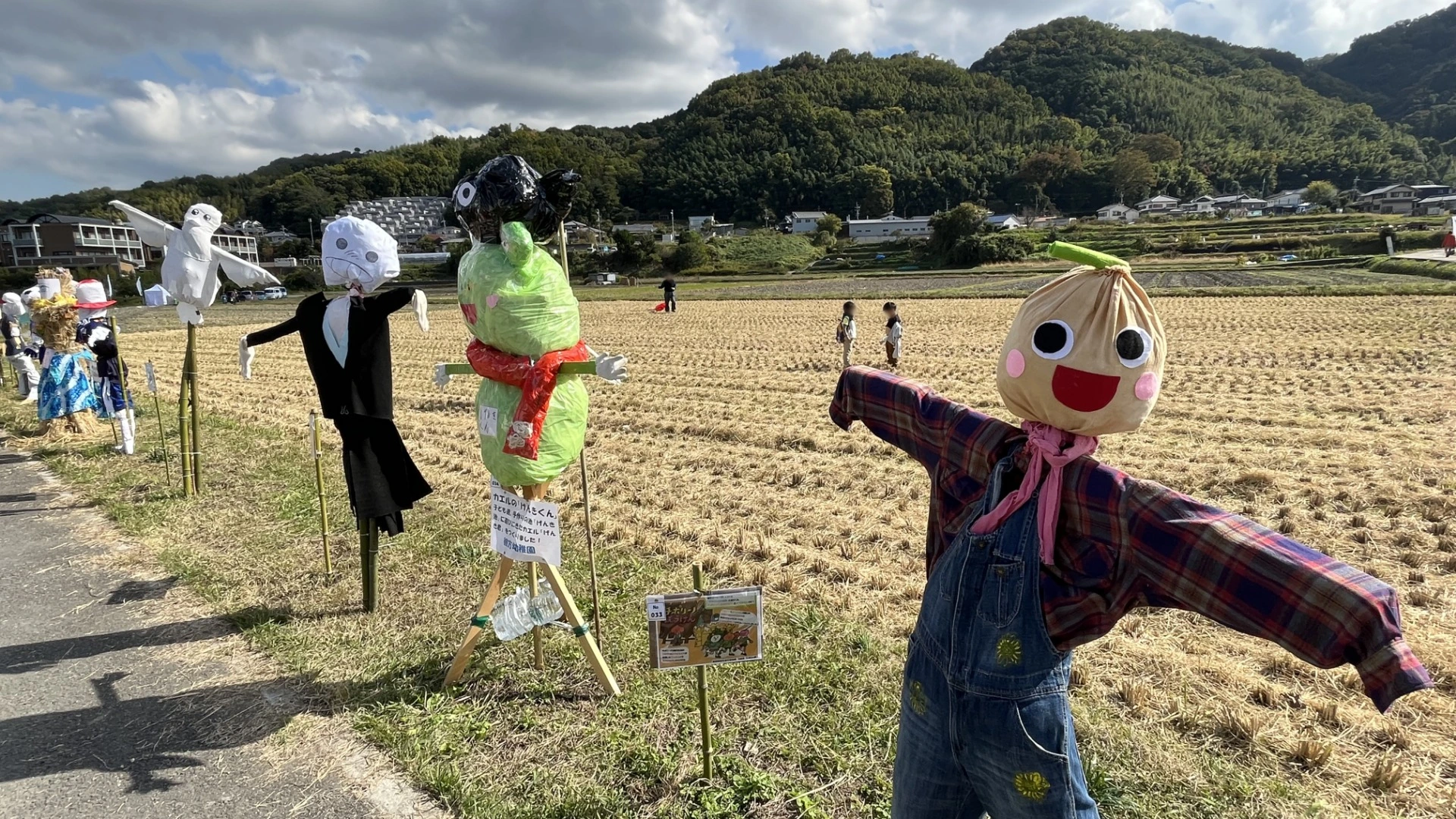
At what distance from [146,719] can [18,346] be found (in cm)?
1357

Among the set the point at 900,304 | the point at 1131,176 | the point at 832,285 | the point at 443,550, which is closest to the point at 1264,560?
the point at 443,550

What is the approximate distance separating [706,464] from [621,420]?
2553 mm

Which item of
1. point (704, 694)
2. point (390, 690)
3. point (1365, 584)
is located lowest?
point (390, 690)

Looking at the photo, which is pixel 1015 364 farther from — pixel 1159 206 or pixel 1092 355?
pixel 1159 206

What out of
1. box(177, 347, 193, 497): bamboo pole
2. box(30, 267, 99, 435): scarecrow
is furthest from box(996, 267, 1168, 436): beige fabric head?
box(30, 267, 99, 435): scarecrow

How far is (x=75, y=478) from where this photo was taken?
7.78m

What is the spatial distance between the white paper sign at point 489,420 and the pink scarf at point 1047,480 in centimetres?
228

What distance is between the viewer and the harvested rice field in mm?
3033

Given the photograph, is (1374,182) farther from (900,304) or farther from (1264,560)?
(1264,560)

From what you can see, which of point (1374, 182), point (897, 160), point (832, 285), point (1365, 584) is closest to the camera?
point (1365, 584)

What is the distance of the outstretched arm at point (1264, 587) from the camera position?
1375 mm

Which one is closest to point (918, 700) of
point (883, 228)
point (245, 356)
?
point (245, 356)

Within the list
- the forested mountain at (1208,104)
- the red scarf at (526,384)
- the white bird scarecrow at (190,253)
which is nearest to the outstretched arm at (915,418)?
the red scarf at (526,384)

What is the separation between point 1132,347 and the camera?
1.79 m
